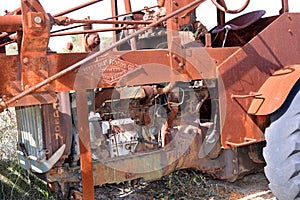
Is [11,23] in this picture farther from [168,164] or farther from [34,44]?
[168,164]

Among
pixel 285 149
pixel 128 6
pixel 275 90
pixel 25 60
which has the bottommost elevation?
Answer: pixel 285 149

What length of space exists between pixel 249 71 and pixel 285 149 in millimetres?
628

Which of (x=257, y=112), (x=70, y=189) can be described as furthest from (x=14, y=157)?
(x=257, y=112)

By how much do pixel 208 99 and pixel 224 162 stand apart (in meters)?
0.55

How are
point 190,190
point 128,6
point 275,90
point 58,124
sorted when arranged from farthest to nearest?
point 128,6 < point 190,190 < point 275,90 < point 58,124

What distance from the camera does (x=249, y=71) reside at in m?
3.04

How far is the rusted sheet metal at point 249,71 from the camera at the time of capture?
2977 millimetres

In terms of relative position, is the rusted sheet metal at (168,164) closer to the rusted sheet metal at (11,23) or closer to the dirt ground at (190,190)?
the dirt ground at (190,190)

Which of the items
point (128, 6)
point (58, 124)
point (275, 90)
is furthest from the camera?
point (128, 6)

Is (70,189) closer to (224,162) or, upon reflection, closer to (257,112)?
(224,162)

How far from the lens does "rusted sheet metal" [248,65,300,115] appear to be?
2.89 m

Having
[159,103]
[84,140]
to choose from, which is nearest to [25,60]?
[84,140]

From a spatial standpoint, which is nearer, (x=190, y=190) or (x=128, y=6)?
(x=190, y=190)

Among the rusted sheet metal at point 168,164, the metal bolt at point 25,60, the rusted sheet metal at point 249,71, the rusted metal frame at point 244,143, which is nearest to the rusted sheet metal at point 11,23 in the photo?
the metal bolt at point 25,60
